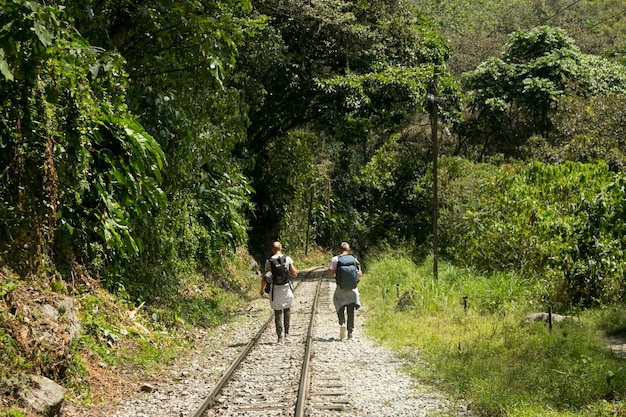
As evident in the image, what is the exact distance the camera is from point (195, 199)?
18.1 metres

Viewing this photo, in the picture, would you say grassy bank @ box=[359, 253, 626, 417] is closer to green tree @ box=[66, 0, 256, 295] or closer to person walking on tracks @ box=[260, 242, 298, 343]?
person walking on tracks @ box=[260, 242, 298, 343]

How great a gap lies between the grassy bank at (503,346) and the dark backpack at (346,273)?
132 cm

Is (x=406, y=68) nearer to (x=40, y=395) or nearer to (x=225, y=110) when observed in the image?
(x=225, y=110)

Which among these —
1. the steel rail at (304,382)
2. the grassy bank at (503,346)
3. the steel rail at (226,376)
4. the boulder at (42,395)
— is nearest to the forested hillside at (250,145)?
the boulder at (42,395)

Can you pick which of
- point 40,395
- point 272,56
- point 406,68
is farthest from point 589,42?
point 40,395

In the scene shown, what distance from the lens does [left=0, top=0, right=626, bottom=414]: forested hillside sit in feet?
29.1

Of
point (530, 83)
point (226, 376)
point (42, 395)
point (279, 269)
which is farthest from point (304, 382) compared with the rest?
point (530, 83)

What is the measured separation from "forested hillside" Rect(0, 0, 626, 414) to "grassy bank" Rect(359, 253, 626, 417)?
148 cm

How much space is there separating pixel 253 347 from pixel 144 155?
388 centimetres

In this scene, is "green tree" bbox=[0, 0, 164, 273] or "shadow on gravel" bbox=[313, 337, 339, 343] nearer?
"green tree" bbox=[0, 0, 164, 273]

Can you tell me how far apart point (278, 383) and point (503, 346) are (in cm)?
390

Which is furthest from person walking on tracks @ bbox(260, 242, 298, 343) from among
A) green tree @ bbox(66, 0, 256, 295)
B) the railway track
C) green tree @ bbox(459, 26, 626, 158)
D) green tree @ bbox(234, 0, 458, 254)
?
green tree @ bbox(459, 26, 626, 158)

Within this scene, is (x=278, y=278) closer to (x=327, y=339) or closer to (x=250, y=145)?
(x=327, y=339)

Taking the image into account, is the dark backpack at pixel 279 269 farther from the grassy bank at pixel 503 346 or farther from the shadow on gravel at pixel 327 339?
the grassy bank at pixel 503 346
